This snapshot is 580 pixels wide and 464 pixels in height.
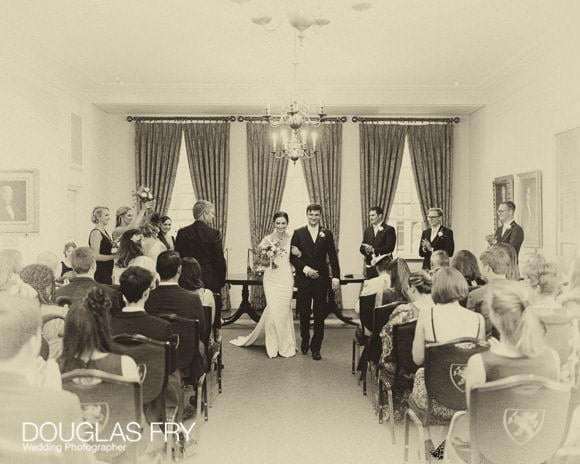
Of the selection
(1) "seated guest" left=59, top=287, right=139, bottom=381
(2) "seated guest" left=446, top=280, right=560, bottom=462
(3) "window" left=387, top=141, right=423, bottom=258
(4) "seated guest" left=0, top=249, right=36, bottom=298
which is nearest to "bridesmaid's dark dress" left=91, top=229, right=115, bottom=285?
(4) "seated guest" left=0, top=249, right=36, bottom=298

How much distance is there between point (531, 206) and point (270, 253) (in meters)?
3.29

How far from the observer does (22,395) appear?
1.91m

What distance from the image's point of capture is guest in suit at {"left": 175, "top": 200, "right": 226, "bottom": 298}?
6262 mm

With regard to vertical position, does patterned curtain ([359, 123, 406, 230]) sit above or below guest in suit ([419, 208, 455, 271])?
above

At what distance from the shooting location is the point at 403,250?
1035 cm

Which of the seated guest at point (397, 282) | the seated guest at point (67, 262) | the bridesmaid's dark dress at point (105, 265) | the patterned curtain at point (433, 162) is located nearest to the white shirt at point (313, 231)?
the seated guest at point (397, 282)

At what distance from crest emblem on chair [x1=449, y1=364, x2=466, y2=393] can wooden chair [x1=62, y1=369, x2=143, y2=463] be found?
1669 mm

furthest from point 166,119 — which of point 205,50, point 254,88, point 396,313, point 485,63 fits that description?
point 396,313

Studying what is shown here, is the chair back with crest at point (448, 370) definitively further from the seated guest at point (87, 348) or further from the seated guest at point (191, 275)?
the seated guest at point (191, 275)

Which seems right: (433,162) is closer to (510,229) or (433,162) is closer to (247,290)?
(510,229)

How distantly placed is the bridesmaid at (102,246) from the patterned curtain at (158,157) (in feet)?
11.8

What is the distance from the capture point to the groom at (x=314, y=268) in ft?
21.8

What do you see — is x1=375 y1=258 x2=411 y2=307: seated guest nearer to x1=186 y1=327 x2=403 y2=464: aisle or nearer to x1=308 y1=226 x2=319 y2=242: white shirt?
x1=186 y1=327 x2=403 y2=464: aisle

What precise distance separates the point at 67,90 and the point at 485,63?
217 inches
